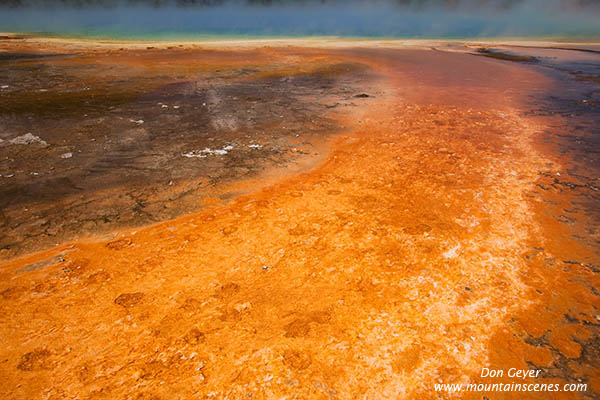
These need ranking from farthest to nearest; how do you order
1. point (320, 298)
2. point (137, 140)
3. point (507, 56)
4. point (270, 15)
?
point (270, 15)
point (507, 56)
point (137, 140)
point (320, 298)

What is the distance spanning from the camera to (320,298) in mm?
2385

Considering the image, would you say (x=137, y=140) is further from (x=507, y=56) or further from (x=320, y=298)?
(x=507, y=56)

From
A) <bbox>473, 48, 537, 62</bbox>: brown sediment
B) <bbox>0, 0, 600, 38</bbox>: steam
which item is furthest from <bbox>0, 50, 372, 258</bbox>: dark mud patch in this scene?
<bbox>0, 0, 600, 38</bbox>: steam

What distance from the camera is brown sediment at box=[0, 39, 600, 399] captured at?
6.17 ft

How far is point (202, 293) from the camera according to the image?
241cm

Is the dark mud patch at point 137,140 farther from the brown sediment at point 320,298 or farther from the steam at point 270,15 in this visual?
the steam at point 270,15

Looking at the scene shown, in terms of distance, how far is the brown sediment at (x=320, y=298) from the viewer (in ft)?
6.17

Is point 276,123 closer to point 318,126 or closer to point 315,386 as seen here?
point 318,126

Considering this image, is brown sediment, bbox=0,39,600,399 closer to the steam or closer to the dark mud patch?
the dark mud patch

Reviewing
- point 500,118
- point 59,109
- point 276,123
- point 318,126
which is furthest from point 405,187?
point 59,109

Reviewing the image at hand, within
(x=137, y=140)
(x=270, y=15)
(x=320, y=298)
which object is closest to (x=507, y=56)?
(x=137, y=140)

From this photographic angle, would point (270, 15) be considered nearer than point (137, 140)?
No

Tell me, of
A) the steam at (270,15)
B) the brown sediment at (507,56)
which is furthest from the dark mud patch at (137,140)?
the steam at (270,15)

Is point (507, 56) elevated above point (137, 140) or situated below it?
above
